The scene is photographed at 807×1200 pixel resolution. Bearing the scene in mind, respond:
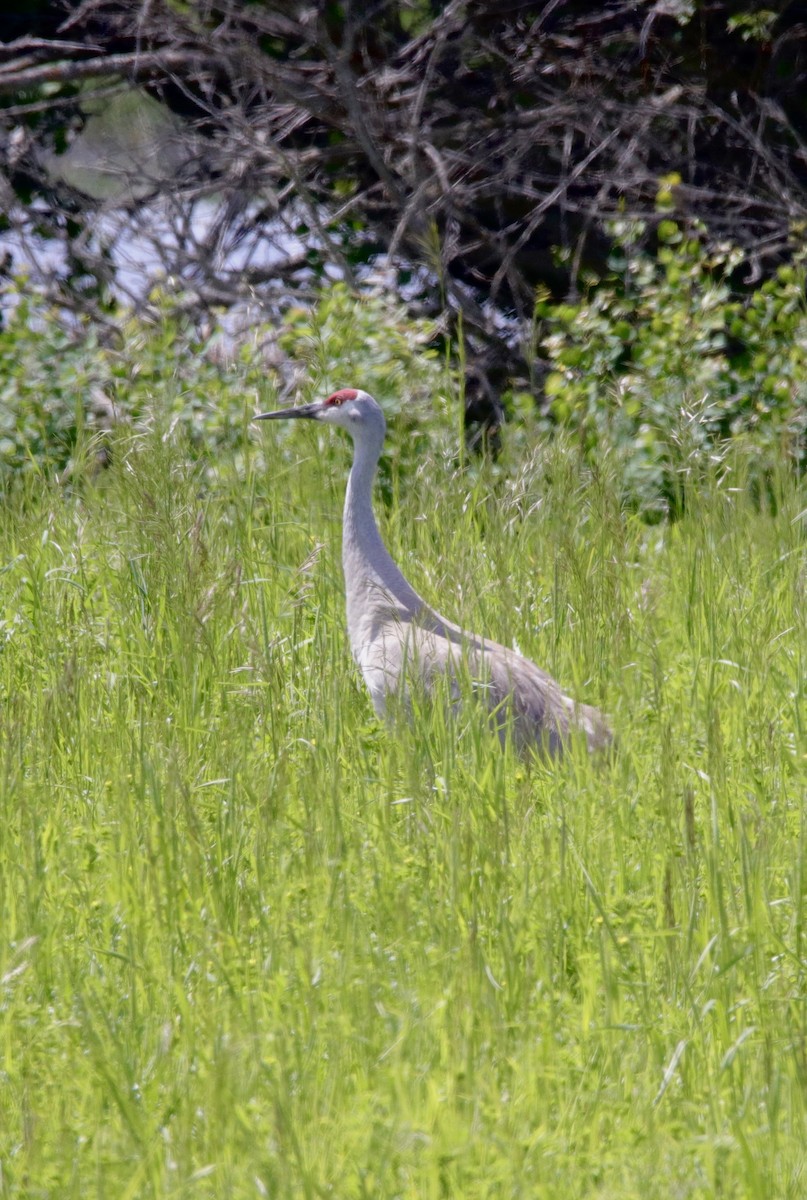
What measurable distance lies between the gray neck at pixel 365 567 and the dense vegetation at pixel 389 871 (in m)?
0.12

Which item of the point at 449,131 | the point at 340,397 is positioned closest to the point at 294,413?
the point at 340,397

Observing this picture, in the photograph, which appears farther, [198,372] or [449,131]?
[449,131]

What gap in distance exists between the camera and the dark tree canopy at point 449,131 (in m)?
7.42

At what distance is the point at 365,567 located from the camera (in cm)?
404

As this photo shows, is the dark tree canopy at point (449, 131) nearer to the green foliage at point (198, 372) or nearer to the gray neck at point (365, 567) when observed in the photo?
the green foliage at point (198, 372)

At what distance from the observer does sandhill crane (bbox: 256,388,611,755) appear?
3346 millimetres

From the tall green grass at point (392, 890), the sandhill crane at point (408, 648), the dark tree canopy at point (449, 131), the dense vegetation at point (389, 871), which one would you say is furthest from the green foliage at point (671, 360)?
the tall green grass at point (392, 890)

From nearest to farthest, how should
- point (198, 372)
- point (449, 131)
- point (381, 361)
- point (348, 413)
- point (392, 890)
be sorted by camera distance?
point (392, 890) < point (348, 413) < point (381, 361) < point (198, 372) < point (449, 131)

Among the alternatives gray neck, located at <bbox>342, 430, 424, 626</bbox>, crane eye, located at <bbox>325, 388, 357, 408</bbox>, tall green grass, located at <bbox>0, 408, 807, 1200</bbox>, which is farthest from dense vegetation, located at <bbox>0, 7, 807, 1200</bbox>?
crane eye, located at <bbox>325, 388, 357, 408</bbox>

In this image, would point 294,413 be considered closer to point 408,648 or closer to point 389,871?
point 408,648

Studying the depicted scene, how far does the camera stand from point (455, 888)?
2.34 metres

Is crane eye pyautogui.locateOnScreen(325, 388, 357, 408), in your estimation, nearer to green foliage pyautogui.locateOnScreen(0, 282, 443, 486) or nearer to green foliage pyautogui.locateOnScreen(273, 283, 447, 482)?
green foliage pyautogui.locateOnScreen(0, 282, 443, 486)

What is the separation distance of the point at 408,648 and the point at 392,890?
1.08 m

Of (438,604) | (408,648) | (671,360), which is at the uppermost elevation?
(671,360)
